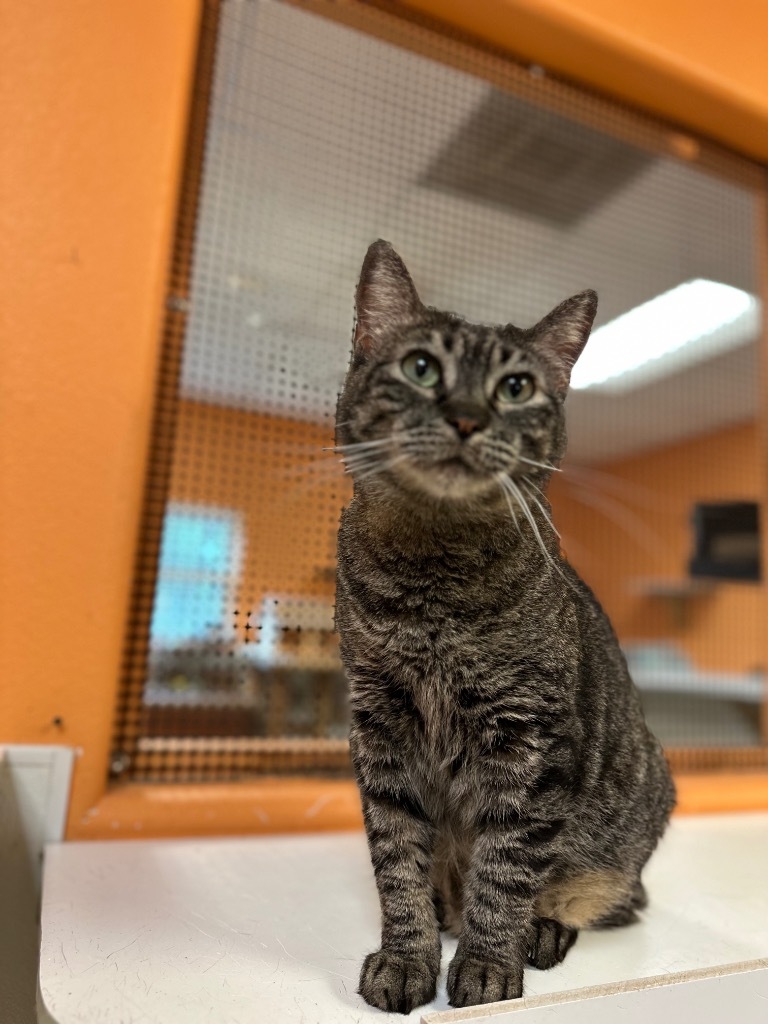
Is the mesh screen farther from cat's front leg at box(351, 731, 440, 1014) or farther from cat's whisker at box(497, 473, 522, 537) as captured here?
cat's front leg at box(351, 731, 440, 1014)

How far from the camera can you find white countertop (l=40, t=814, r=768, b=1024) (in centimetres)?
57

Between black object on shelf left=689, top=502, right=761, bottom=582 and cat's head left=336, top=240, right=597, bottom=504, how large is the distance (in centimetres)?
137

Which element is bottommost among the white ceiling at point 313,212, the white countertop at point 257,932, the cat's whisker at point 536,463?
the white countertop at point 257,932

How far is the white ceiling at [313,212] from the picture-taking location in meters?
1.28

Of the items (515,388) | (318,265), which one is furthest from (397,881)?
(318,265)

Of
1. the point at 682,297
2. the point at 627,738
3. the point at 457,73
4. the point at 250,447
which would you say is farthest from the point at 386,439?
the point at 682,297

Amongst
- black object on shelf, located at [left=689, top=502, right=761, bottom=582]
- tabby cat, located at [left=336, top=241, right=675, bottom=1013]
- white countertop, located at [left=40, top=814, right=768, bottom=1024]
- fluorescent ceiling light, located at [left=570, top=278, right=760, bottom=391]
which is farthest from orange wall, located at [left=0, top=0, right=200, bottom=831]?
black object on shelf, located at [left=689, top=502, right=761, bottom=582]

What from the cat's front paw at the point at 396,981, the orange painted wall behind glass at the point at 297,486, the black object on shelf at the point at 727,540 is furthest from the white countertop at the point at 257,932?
the black object on shelf at the point at 727,540

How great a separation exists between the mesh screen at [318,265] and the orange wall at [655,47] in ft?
0.17

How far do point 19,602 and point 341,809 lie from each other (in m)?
0.63

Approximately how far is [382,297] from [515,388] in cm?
17

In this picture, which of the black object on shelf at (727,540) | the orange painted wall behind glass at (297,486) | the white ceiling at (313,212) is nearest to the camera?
the orange painted wall behind glass at (297,486)

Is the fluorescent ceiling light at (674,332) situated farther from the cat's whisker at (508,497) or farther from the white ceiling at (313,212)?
the cat's whisker at (508,497)

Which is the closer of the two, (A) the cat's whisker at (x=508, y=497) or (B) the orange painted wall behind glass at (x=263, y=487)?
(A) the cat's whisker at (x=508, y=497)
